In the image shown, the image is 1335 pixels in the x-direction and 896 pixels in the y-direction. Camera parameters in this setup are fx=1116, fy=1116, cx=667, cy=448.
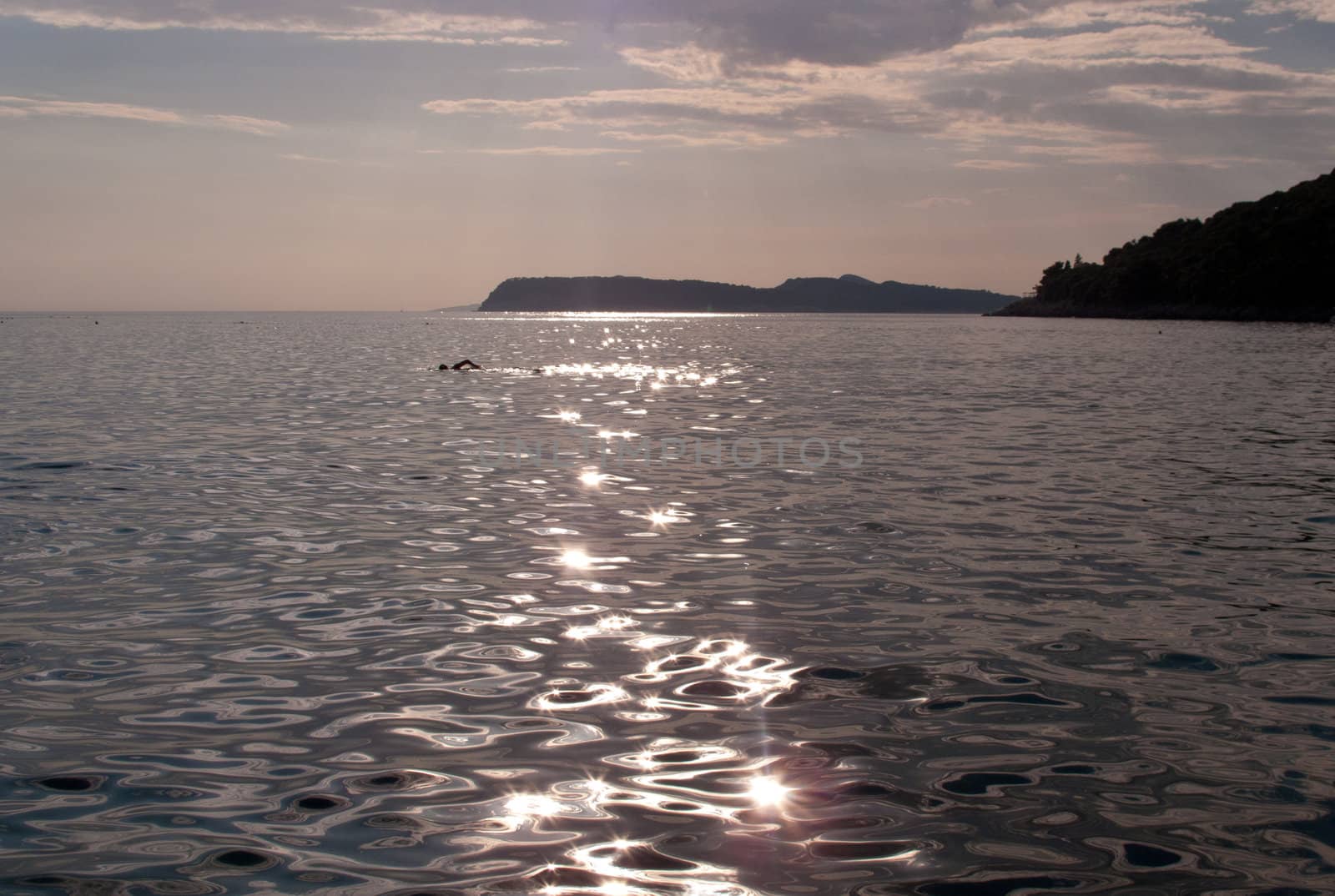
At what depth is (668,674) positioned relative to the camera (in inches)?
396

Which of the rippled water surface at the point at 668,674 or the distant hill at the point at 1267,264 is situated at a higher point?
the distant hill at the point at 1267,264

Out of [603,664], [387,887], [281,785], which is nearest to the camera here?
[387,887]

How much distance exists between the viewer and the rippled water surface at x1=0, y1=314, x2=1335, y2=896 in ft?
21.9

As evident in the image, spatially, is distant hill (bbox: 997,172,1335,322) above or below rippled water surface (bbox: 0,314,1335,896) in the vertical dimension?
above

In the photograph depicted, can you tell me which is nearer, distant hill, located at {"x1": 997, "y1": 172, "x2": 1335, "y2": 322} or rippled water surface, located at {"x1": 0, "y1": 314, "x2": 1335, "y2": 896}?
rippled water surface, located at {"x1": 0, "y1": 314, "x2": 1335, "y2": 896}

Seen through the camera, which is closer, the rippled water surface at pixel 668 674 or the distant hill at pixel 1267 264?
the rippled water surface at pixel 668 674

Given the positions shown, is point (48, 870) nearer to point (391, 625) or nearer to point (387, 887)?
point (387, 887)

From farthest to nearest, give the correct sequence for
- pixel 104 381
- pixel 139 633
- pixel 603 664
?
pixel 104 381
pixel 139 633
pixel 603 664

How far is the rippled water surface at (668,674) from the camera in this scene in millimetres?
6684

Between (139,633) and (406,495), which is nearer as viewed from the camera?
(139,633)

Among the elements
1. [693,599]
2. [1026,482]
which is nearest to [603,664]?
[693,599]

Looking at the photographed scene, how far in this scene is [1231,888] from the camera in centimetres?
629

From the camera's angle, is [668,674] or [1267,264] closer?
[668,674]

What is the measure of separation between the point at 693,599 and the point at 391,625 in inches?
133
